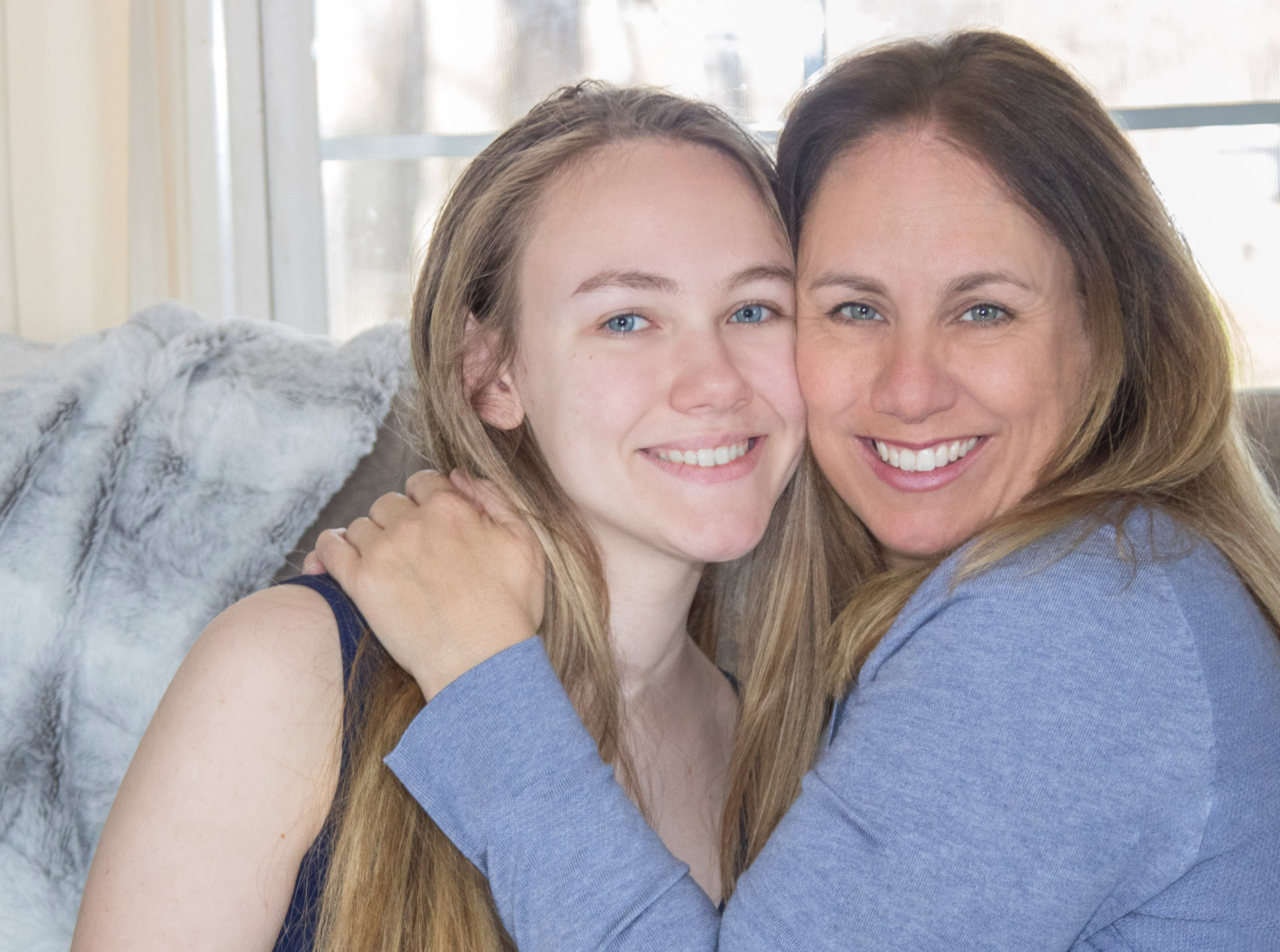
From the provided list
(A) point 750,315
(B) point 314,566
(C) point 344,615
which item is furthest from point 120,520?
(A) point 750,315

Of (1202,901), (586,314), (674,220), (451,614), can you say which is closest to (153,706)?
(451,614)

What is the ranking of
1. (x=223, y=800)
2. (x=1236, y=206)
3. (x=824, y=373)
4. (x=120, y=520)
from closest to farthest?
Result: (x=223, y=800)
(x=824, y=373)
(x=120, y=520)
(x=1236, y=206)

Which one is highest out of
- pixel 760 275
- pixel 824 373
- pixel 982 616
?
pixel 760 275

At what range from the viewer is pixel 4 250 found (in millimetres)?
2262

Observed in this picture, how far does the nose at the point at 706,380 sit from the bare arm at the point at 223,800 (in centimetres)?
46

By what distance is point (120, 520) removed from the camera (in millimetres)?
1498

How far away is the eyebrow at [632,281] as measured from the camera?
1.19m

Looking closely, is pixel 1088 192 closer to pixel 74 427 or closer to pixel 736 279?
pixel 736 279

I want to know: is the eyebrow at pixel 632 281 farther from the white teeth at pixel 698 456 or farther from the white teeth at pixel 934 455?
the white teeth at pixel 934 455

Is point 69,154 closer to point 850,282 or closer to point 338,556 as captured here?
point 338,556

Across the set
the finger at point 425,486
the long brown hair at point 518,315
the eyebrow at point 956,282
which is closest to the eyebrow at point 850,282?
the eyebrow at point 956,282

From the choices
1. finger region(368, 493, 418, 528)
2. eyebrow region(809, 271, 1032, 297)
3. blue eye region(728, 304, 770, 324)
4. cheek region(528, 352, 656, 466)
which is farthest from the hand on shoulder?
eyebrow region(809, 271, 1032, 297)

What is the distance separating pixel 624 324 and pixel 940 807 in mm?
630

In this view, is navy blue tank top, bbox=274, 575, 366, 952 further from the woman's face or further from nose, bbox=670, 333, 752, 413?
the woman's face
